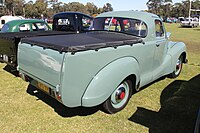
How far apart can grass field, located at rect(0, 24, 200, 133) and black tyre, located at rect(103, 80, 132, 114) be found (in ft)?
0.38

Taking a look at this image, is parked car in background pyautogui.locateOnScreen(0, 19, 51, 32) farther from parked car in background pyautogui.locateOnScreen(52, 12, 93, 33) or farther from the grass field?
the grass field

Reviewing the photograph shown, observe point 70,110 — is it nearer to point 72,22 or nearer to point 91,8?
point 72,22

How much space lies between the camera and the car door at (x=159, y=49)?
15.4ft

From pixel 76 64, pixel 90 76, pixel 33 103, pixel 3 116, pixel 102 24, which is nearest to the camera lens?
pixel 76 64

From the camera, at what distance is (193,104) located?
430cm

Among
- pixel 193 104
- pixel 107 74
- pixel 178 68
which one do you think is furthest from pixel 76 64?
pixel 178 68

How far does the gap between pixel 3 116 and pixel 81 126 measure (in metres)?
1.51

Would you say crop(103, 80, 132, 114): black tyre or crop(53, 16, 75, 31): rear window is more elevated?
crop(53, 16, 75, 31): rear window

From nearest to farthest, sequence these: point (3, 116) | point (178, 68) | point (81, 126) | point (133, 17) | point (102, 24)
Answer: point (81, 126) → point (3, 116) → point (133, 17) → point (102, 24) → point (178, 68)

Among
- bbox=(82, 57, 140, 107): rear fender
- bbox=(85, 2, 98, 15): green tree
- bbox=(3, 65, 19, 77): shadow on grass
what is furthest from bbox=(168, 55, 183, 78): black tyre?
bbox=(85, 2, 98, 15): green tree

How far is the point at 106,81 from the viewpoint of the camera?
3275mm

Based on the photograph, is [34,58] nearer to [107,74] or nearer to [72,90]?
[72,90]

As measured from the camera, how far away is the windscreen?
446 centimetres

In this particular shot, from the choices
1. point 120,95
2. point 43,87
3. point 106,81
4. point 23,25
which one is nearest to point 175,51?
point 120,95
